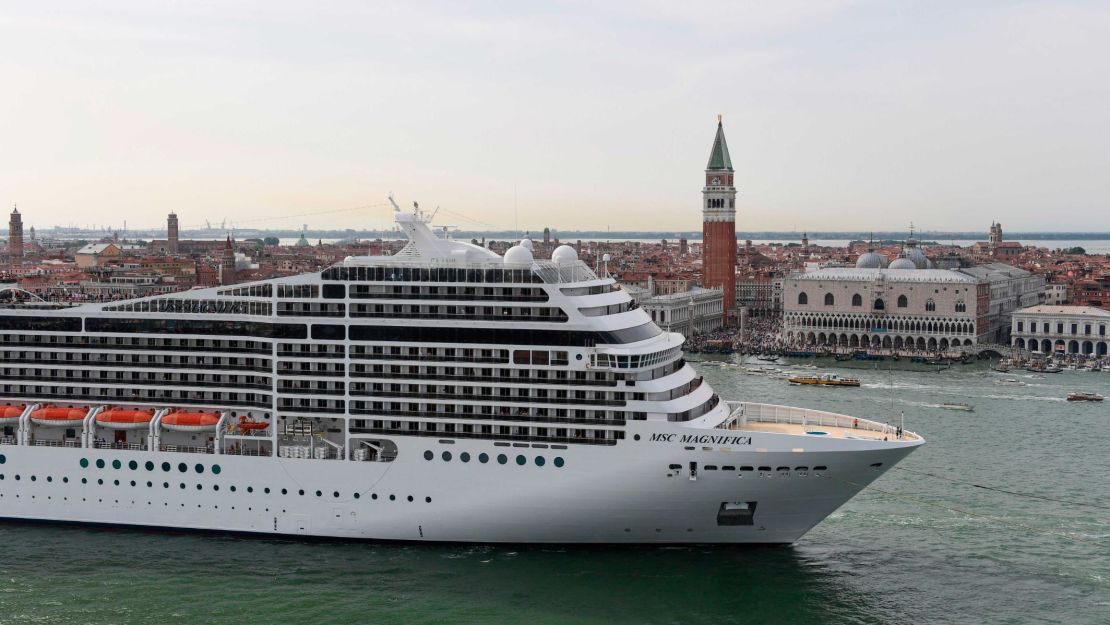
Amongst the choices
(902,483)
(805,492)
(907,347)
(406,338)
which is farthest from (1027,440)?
(907,347)

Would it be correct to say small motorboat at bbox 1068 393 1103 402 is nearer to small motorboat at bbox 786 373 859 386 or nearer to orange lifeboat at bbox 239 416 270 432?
small motorboat at bbox 786 373 859 386

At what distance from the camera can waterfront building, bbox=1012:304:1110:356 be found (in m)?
55.3

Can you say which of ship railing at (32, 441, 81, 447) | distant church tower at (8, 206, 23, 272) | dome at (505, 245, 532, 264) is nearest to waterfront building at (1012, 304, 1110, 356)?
dome at (505, 245, 532, 264)

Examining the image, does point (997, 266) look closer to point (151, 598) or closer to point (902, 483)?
point (902, 483)

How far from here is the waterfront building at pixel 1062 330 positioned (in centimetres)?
5528

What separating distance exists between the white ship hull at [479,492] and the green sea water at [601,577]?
350 millimetres

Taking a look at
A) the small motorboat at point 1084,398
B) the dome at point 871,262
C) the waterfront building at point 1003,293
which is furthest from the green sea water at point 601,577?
the dome at point 871,262

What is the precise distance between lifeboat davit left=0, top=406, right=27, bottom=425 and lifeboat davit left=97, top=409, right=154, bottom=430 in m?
1.40

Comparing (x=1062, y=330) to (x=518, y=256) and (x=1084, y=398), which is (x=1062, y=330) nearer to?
(x=1084, y=398)

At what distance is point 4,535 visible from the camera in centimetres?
1939

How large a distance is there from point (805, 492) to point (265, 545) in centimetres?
801

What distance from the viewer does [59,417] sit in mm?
19484

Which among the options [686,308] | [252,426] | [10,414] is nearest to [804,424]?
[252,426]

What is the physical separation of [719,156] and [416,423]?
50483mm
